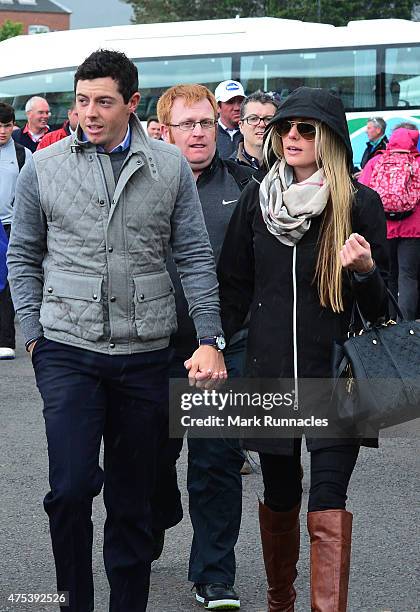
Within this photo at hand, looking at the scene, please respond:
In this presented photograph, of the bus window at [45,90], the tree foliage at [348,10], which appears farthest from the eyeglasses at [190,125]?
the tree foliage at [348,10]

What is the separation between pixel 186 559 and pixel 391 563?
86cm

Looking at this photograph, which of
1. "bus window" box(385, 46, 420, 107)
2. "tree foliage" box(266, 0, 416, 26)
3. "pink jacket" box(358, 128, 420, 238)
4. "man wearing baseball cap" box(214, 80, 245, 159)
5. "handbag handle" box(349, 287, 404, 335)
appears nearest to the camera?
"handbag handle" box(349, 287, 404, 335)

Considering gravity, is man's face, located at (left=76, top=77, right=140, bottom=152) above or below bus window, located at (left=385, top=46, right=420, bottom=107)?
above

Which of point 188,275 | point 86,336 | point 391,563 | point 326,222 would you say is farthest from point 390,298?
point 391,563

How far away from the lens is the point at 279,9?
2734 inches

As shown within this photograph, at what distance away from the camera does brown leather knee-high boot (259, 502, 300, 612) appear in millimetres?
4363

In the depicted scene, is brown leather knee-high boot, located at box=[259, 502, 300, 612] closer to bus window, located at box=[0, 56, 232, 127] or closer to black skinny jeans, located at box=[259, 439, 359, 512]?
black skinny jeans, located at box=[259, 439, 359, 512]

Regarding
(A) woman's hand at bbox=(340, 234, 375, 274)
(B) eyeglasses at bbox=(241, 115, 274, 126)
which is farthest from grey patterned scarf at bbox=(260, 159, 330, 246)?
(B) eyeglasses at bbox=(241, 115, 274, 126)

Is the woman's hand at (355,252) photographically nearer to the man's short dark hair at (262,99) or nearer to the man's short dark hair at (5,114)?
the man's short dark hair at (262,99)

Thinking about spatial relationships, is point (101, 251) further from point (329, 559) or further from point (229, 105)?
point (229, 105)

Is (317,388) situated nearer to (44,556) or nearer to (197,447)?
(197,447)

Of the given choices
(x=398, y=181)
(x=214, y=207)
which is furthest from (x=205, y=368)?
(x=398, y=181)

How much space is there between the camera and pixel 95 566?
527 centimetres

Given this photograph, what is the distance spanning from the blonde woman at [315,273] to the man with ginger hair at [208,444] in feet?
1.87
